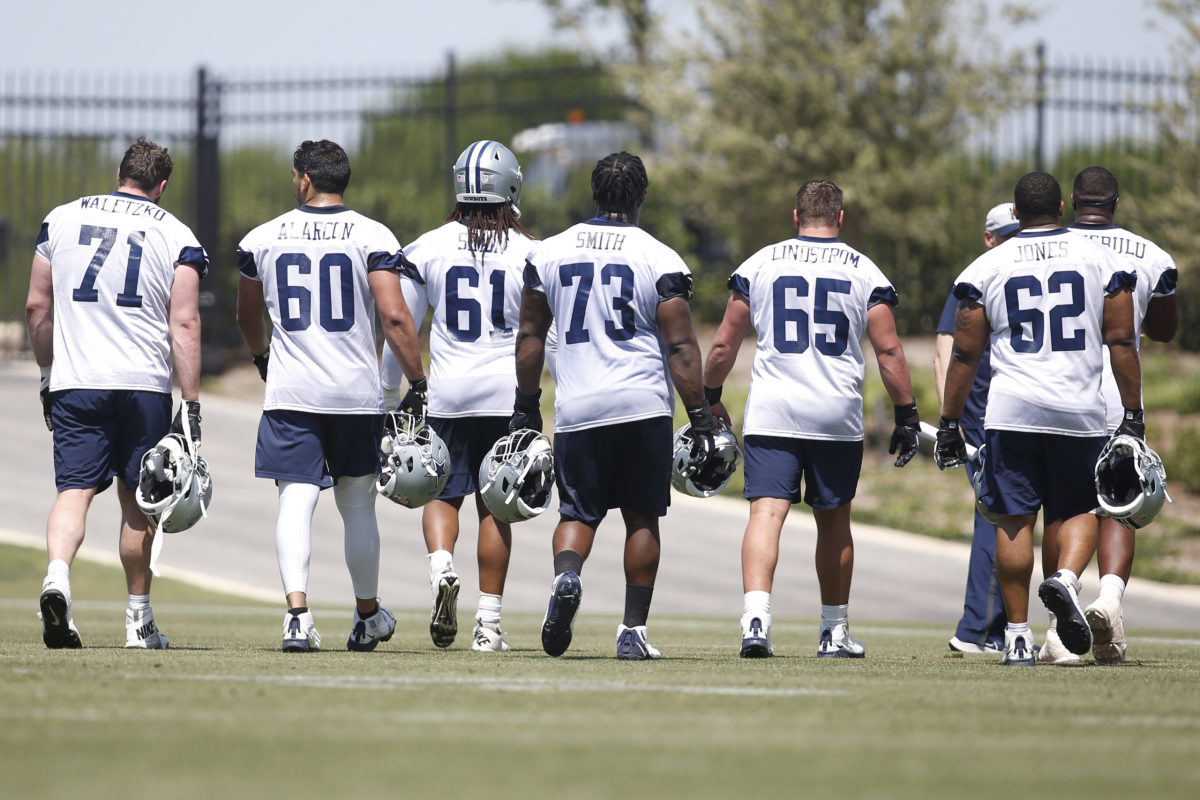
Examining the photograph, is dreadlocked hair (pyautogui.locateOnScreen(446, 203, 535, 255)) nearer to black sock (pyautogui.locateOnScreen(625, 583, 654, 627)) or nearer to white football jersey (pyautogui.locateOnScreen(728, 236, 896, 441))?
white football jersey (pyautogui.locateOnScreen(728, 236, 896, 441))

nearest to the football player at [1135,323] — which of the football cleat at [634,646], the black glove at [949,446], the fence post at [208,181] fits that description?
the black glove at [949,446]

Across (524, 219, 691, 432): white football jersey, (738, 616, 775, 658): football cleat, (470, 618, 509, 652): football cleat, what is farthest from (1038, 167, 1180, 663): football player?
(470, 618, 509, 652): football cleat

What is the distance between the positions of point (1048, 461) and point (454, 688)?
3126mm

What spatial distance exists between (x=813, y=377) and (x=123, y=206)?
10.4 ft

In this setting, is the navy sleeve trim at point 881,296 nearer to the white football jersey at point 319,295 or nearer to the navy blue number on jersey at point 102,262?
the white football jersey at point 319,295

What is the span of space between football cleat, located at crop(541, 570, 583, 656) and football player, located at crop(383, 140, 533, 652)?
40.9 inches

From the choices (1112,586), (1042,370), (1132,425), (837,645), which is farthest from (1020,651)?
(1042,370)

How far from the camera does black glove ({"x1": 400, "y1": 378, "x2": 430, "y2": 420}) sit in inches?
304

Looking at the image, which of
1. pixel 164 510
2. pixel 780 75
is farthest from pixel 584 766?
pixel 780 75

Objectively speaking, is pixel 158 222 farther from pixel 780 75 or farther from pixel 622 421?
pixel 780 75

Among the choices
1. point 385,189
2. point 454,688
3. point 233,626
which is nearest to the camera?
point 454,688

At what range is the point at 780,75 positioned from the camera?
20141 mm

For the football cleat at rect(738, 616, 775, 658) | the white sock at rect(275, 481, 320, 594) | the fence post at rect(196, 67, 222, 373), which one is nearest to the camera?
the football cleat at rect(738, 616, 775, 658)

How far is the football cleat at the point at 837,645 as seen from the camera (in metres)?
7.64
